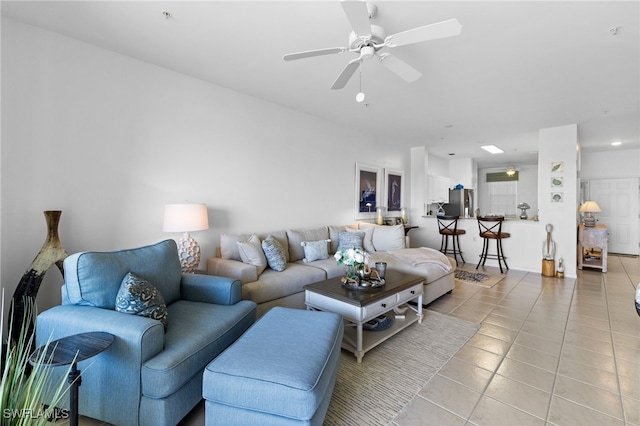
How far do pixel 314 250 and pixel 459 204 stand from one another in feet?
15.0

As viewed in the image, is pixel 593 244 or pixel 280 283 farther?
pixel 593 244

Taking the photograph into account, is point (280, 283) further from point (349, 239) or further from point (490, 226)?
point (490, 226)

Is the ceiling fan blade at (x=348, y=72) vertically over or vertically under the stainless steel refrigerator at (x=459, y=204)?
over

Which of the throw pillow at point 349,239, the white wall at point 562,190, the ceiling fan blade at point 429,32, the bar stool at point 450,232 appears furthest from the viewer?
the bar stool at point 450,232

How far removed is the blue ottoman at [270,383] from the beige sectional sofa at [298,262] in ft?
4.41

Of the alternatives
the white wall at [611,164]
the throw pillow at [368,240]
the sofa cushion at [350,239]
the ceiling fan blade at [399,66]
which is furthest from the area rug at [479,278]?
the white wall at [611,164]

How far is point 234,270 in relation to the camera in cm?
304

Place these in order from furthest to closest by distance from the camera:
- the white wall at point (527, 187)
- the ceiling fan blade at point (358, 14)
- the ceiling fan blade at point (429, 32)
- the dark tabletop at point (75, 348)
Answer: the white wall at point (527, 187), the ceiling fan blade at point (429, 32), the ceiling fan blade at point (358, 14), the dark tabletop at point (75, 348)

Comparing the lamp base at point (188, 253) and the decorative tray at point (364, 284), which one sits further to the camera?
the lamp base at point (188, 253)

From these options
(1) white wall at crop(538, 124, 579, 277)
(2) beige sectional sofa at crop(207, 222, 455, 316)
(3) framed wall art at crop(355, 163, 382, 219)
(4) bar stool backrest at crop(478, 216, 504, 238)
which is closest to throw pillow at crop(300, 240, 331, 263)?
(2) beige sectional sofa at crop(207, 222, 455, 316)

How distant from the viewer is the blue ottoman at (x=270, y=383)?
1.39m

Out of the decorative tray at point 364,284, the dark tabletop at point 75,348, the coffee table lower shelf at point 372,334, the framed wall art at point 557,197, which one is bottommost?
the coffee table lower shelf at point 372,334

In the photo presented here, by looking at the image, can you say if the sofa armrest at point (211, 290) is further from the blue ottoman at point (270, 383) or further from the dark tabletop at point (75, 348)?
the dark tabletop at point (75, 348)

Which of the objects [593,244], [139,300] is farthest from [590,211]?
[139,300]
